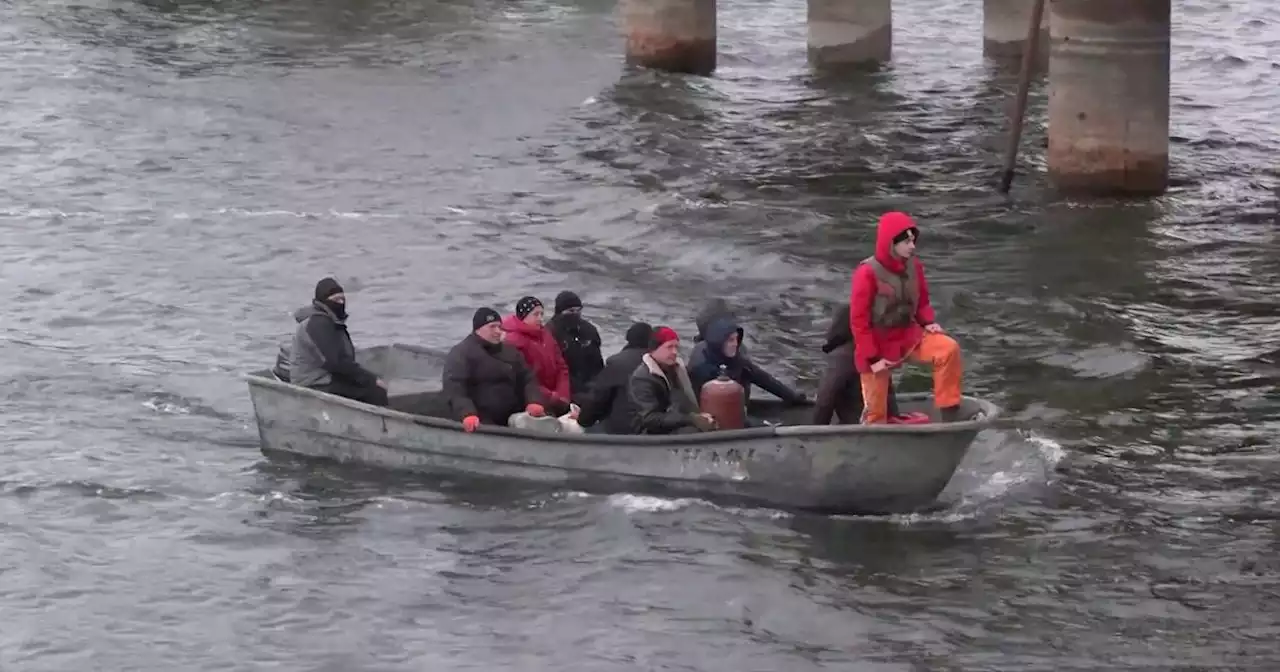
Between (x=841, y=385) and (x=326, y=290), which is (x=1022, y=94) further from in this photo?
(x=326, y=290)

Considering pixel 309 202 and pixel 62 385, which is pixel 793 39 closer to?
pixel 309 202

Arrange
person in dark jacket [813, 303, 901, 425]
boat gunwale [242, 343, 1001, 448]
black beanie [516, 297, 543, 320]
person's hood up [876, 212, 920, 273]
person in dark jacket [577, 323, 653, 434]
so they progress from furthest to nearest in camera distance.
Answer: black beanie [516, 297, 543, 320], person in dark jacket [577, 323, 653, 434], person in dark jacket [813, 303, 901, 425], person's hood up [876, 212, 920, 273], boat gunwale [242, 343, 1001, 448]

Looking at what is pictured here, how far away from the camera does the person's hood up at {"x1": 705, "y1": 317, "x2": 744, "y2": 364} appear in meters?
15.3

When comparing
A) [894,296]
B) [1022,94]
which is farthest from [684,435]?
[1022,94]

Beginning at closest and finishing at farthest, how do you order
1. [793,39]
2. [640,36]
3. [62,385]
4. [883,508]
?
[883,508]
[62,385]
[640,36]
[793,39]

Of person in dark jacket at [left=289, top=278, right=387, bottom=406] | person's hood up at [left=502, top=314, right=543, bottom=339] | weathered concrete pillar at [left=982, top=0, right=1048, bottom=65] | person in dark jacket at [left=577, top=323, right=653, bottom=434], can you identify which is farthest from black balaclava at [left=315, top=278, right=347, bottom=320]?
weathered concrete pillar at [left=982, top=0, right=1048, bottom=65]

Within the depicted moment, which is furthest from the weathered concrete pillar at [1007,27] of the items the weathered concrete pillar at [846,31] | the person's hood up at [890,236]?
the person's hood up at [890,236]

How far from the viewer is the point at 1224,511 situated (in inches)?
594

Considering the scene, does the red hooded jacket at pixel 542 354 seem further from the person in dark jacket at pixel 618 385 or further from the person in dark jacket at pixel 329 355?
the person in dark jacket at pixel 329 355

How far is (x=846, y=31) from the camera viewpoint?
40.2 metres

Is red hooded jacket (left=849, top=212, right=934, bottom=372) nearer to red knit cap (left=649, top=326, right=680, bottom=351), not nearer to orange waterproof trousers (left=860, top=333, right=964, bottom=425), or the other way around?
orange waterproof trousers (left=860, top=333, right=964, bottom=425)

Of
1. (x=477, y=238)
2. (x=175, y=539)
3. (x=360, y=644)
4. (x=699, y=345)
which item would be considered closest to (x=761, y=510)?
(x=699, y=345)

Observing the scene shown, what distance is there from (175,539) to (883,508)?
228 inches

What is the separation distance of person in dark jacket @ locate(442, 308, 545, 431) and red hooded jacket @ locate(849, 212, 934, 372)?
297cm
